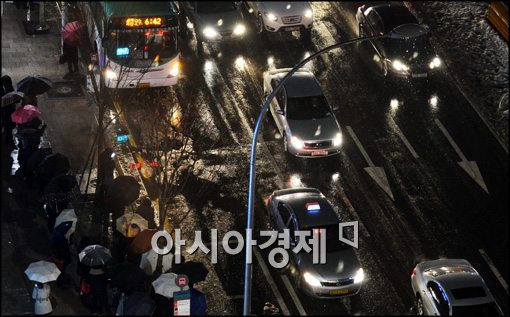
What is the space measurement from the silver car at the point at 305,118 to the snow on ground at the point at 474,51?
6.45 meters

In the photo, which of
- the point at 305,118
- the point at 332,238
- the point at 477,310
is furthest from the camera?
the point at 305,118

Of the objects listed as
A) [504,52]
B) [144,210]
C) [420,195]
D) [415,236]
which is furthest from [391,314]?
[504,52]

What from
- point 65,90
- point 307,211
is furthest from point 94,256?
point 65,90

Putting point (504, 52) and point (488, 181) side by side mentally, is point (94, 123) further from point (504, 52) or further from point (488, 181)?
point (504, 52)

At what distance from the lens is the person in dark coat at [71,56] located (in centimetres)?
3888

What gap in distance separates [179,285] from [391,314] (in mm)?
6604

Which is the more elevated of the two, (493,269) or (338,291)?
(338,291)

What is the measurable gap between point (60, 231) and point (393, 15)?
18218 mm

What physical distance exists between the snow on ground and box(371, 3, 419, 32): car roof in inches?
68.6

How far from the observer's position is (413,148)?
36.7 meters

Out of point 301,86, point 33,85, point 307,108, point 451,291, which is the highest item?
point 33,85

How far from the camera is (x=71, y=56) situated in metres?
39.2

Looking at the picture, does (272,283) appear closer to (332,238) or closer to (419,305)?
(332,238)

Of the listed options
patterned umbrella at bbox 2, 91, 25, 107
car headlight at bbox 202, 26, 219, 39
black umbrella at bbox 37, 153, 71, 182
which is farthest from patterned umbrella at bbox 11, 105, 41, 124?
car headlight at bbox 202, 26, 219, 39
